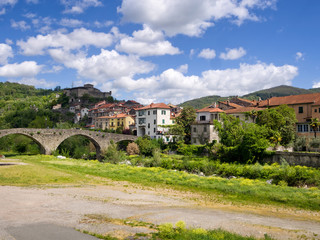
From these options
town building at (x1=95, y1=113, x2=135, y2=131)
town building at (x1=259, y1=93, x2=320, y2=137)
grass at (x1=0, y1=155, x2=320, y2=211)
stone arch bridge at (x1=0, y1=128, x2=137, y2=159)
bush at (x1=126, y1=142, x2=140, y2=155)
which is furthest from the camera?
town building at (x1=95, y1=113, x2=135, y2=131)

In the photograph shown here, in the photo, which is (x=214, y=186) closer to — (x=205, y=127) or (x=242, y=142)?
(x=242, y=142)

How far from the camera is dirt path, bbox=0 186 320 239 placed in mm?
12406

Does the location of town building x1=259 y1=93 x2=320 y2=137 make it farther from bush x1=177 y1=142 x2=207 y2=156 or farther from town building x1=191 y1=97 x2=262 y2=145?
bush x1=177 y1=142 x2=207 y2=156

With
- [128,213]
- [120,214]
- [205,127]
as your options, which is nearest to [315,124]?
[205,127]

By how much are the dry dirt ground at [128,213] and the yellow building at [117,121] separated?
75.7 metres

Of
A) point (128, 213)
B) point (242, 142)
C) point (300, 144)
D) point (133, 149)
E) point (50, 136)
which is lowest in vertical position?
point (128, 213)

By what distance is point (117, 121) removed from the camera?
102 m

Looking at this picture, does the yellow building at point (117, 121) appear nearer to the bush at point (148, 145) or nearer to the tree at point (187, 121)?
the bush at point (148, 145)

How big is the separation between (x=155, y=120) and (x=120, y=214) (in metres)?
61.7

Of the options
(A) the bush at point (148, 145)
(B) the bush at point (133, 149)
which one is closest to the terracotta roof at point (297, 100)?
(A) the bush at point (148, 145)

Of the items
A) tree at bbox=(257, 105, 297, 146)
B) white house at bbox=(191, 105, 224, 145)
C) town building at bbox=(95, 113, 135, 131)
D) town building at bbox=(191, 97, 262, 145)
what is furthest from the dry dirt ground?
town building at bbox=(95, 113, 135, 131)

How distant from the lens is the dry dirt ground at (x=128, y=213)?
12.4 meters

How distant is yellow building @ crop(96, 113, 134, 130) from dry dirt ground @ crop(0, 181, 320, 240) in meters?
75.7

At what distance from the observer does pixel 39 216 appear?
13648 millimetres
